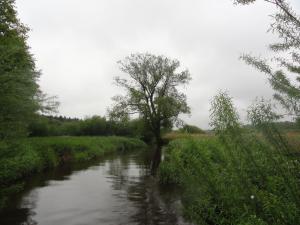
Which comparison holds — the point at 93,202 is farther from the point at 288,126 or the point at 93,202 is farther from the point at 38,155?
the point at 38,155

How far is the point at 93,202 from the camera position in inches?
419

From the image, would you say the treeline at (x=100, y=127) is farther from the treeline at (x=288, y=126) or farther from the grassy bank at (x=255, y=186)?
the treeline at (x=288, y=126)

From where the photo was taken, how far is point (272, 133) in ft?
11.6

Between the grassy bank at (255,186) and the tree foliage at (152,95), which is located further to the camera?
the tree foliage at (152,95)

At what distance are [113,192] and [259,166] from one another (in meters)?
9.26

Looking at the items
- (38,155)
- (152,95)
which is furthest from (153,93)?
(38,155)

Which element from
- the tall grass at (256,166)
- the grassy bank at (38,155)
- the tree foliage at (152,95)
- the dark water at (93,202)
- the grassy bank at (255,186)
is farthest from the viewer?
the tree foliage at (152,95)

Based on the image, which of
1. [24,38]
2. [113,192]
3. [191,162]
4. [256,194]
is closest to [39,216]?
[113,192]

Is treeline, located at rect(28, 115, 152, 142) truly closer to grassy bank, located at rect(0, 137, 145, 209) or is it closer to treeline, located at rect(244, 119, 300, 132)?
grassy bank, located at rect(0, 137, 145, 209)

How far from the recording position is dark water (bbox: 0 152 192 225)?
850 centimetres

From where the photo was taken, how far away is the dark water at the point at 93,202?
850cm

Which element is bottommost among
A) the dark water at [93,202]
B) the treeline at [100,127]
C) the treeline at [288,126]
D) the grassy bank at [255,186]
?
the dark water at [93,202]

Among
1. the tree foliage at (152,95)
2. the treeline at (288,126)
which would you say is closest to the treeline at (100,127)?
the tree foliage at (152,95)

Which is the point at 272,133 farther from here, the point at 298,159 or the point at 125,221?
the point at 125,221
